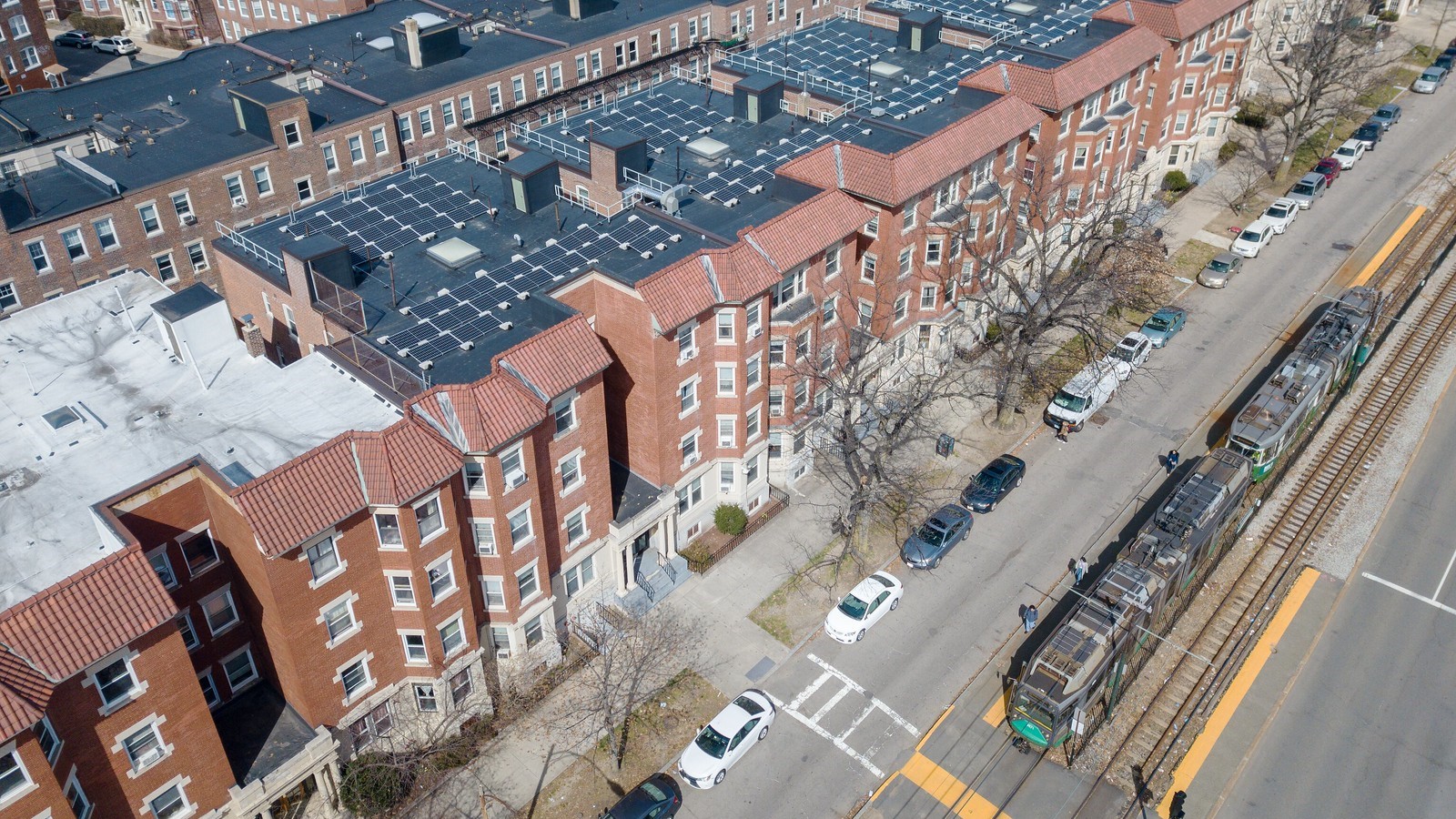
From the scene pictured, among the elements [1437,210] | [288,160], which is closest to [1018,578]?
[288,160]

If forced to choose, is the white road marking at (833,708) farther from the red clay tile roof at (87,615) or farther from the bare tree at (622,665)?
the red clay tile roof at (87,615)

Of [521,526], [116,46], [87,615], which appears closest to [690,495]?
[521,526]

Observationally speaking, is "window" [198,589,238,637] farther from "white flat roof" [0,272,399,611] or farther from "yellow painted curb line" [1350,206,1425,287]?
"yellow painted curb line" [1350,206,1425,287]

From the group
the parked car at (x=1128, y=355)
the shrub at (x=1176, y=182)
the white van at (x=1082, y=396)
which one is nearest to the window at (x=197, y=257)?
the white van at (x=1082, y=396)

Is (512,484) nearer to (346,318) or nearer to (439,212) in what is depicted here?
(346,318)

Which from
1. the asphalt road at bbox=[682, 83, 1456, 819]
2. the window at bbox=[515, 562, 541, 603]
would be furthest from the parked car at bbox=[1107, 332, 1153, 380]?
the window at bbox=[515, 562, 541, 603]

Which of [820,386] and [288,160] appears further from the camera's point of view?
[288,160]

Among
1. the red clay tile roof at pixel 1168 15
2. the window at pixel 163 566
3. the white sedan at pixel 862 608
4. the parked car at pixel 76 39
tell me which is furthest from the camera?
the parked car at pixel 76 39
